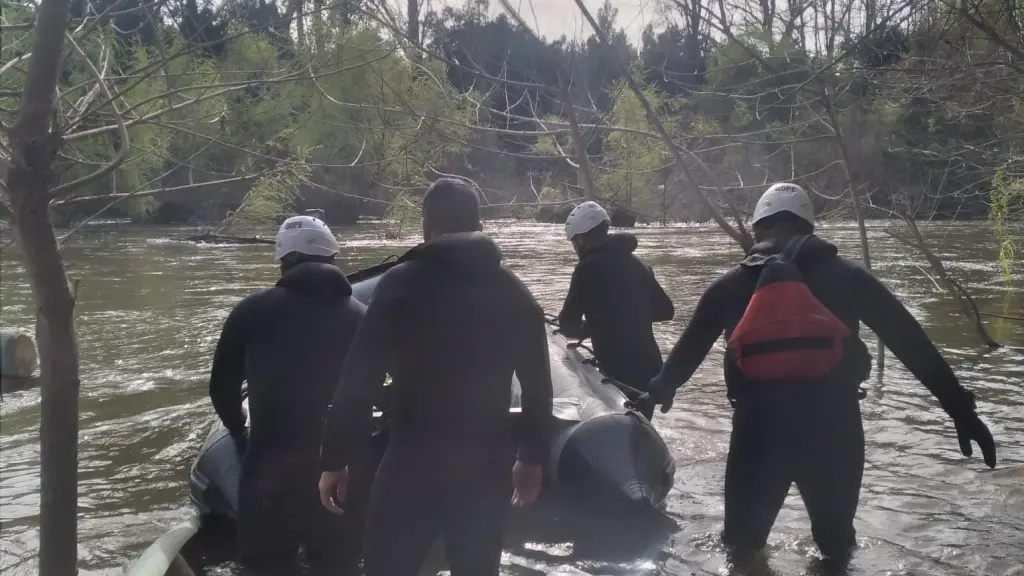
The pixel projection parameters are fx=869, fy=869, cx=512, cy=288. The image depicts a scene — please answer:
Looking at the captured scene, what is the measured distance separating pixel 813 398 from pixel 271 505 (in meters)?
2.34

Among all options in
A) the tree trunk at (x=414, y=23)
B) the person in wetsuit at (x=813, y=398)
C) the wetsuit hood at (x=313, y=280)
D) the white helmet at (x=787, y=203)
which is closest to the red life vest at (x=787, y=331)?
the person in wetsuit at (x=813, y=398)

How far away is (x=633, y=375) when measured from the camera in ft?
19.0

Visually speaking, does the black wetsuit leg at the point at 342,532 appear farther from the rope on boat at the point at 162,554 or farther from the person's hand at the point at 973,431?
the person's hand at the point at 973,431

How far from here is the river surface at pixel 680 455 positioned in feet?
15.2

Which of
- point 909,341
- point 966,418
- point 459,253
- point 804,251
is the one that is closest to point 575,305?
point 804,251

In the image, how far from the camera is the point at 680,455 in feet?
21.5

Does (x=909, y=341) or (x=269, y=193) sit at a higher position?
(x=269, y=193)

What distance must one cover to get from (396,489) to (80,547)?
10.3 feet

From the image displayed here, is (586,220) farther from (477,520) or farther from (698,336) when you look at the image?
(477,520)

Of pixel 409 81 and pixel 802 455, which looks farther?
pixel 409 81

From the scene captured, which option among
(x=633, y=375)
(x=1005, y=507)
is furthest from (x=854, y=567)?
(x=633, y=375)

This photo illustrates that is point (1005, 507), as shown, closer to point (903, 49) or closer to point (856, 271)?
point (856, 271)

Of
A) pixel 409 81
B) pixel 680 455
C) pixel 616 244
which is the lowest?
pixel 680 455

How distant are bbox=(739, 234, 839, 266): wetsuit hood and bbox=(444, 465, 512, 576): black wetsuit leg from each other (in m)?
1.40
